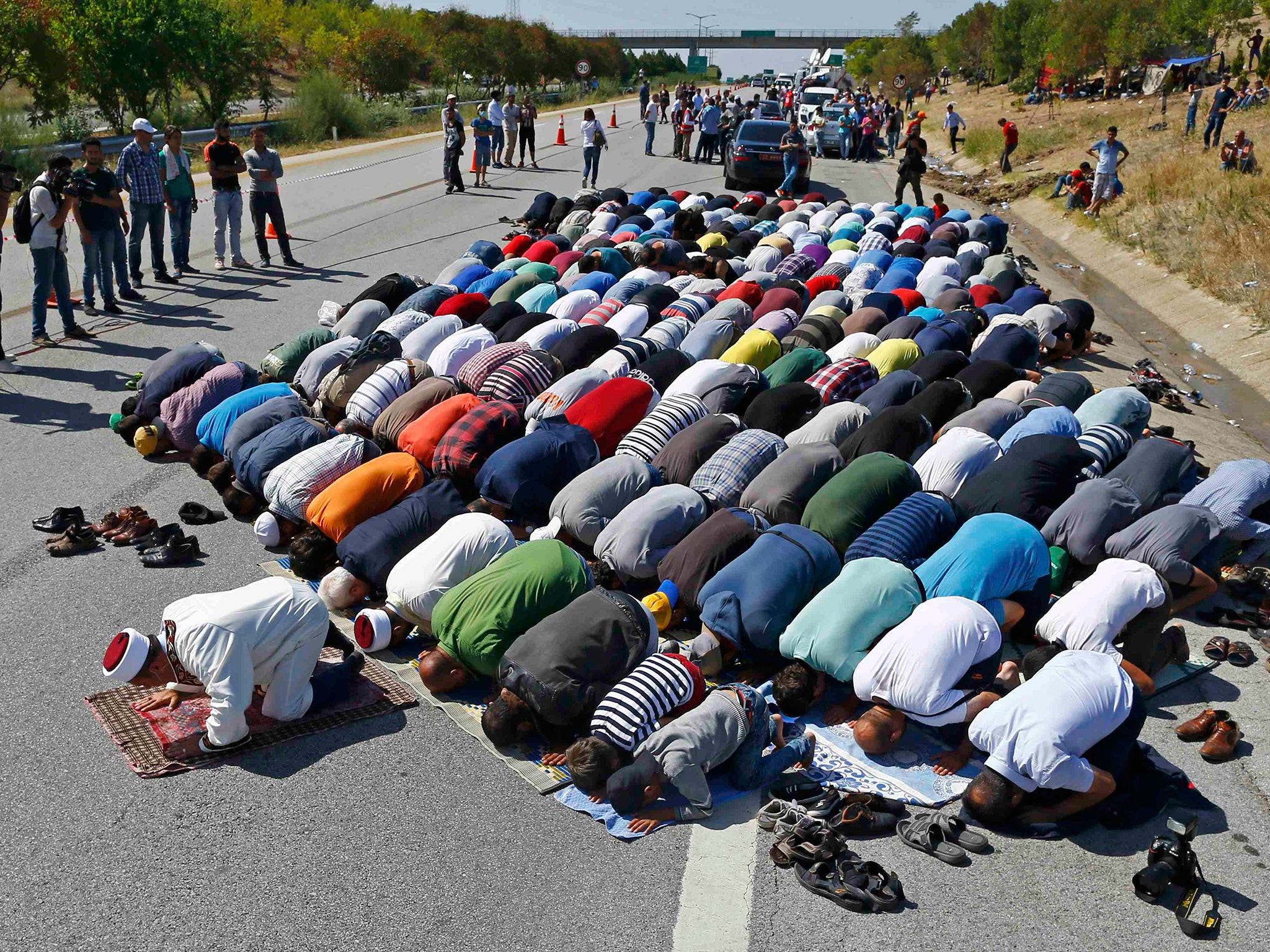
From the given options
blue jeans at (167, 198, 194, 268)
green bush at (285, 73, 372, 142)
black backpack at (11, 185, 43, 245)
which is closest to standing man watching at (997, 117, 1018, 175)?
green bush at (285, 73, 372, 142)

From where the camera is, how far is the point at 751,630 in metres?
6.36

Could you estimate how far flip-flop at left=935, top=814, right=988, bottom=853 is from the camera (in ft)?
17.3

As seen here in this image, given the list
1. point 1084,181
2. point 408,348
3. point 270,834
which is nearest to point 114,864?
point 270,834

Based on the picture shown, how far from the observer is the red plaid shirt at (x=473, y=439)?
838 cm

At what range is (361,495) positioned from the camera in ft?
25.3

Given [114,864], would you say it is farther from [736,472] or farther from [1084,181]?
[1084,181]

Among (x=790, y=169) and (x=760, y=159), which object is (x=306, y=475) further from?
(x=760, y=159)

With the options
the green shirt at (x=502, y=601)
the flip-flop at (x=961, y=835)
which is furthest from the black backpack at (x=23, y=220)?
the flip-flop at (x=961, y=835)

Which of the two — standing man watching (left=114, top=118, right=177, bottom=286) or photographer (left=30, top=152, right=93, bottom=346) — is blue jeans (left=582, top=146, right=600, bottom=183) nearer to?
standing man watching (left=114, top=118, right=177, bottom=286)

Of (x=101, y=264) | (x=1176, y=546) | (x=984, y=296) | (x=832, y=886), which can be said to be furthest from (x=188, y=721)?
(x=984, y=296)

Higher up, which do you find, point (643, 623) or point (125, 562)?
point (643, 623)

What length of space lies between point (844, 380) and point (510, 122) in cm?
2122

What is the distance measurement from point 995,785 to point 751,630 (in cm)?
162

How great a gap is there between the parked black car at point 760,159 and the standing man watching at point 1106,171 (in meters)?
6.34
